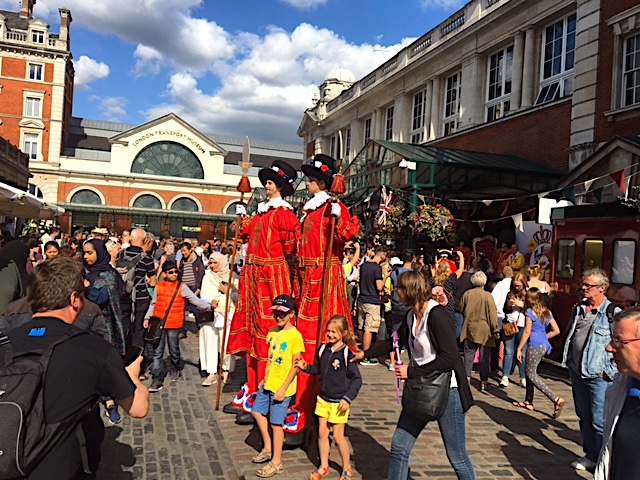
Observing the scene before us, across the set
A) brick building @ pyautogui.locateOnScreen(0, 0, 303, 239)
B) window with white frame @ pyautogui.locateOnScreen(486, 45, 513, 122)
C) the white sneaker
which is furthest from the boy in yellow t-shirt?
brick building @ pyautogui.locateOnScreen(0, 0, 303, 239)

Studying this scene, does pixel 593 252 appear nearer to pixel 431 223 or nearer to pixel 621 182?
pixel 621 182

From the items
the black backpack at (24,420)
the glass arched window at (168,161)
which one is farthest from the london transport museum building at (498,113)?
the glass arched window at (168,161)

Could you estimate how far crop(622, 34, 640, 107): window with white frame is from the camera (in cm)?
1305

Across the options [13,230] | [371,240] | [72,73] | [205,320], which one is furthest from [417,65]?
[72,73]

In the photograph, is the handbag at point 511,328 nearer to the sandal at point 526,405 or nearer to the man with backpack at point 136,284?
the sandal at point 526,405

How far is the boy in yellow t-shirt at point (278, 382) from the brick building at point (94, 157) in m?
40.5

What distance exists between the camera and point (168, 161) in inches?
1987

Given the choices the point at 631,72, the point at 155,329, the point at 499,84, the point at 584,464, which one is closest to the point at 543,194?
the point at 631,72

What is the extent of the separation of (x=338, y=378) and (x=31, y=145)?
157ft

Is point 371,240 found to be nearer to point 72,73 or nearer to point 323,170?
point 323,170

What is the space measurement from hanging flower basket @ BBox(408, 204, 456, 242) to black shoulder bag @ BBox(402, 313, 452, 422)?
884 centimetres

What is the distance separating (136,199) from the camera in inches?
1901

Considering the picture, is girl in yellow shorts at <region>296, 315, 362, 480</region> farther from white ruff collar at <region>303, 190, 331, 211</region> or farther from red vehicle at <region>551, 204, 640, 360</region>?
red vehicle at <region>551, 204, 640, 360</region>

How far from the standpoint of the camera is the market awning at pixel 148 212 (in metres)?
45.2
